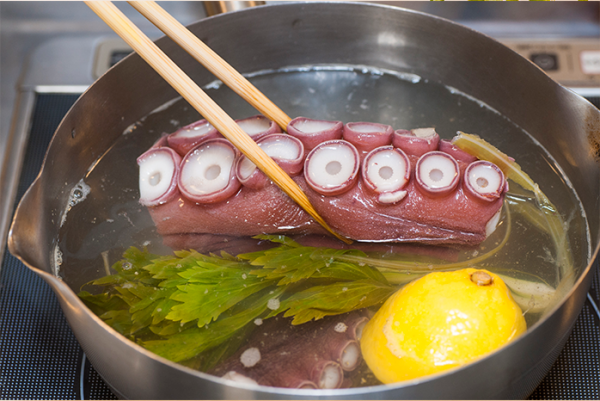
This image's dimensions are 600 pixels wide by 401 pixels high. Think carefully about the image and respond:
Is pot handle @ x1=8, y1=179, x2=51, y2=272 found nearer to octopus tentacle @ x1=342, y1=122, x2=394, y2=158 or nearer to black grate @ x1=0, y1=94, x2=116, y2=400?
black grate @ x1=0, y1=94, x2=116, y2=400

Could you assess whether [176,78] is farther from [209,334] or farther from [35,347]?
[35,347]

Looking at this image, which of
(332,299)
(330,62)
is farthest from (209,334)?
(330,62)

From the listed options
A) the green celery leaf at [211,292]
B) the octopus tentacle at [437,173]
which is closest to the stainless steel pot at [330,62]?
the green celery leaf at [211,292]

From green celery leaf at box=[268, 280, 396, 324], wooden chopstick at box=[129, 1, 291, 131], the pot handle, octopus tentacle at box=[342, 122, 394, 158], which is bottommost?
green celery leaf at box=[268, 280, 396, 324]

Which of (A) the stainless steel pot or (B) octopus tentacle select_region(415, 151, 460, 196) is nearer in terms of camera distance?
(A) the stainless steel pot

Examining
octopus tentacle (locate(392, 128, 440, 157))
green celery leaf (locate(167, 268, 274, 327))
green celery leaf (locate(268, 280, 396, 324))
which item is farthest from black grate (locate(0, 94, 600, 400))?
octopus tentacle (locate(392, 128, 440, 157))

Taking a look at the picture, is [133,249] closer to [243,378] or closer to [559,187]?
[243,378]
